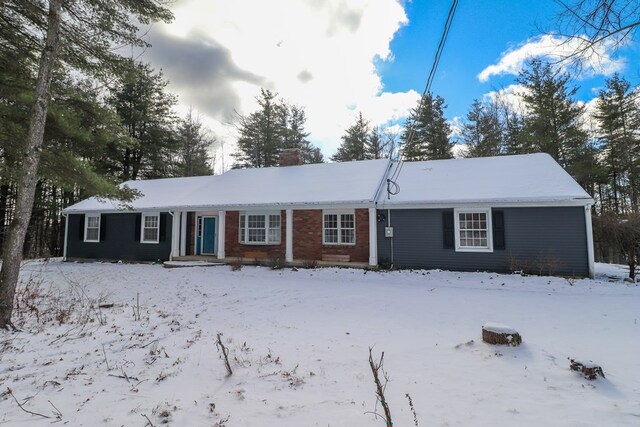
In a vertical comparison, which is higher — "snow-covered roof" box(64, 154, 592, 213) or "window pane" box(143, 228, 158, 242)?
"snow-covered roof" box(64, 154, 592, 213)

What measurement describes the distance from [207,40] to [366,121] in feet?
65.4

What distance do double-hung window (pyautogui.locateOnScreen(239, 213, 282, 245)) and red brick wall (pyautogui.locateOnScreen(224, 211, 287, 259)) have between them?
7.7 inches

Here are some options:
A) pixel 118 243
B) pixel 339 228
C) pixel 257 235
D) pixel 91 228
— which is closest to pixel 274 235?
pixel 257 235

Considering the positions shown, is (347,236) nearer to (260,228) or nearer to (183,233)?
(260,228)

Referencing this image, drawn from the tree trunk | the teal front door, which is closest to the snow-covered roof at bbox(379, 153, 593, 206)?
the teal front door

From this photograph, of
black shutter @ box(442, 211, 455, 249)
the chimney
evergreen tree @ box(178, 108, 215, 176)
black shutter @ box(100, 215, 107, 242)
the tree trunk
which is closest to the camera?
the tree trunk

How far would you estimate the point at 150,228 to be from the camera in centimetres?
1631

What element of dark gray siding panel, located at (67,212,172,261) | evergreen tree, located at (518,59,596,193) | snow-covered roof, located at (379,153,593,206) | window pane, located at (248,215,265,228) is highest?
evergreen tree, located at (518,59,596,193)

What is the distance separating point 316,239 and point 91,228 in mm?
12821

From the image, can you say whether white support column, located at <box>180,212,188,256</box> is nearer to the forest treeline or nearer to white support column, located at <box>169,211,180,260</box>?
white support column, located at <box>169,211,180,260</box>

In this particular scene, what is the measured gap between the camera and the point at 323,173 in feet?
53.3

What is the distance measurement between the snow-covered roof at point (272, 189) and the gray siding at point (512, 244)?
199cm

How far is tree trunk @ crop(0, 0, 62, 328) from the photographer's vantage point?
19.1ft

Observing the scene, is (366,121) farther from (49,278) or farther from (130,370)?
(130,370)
